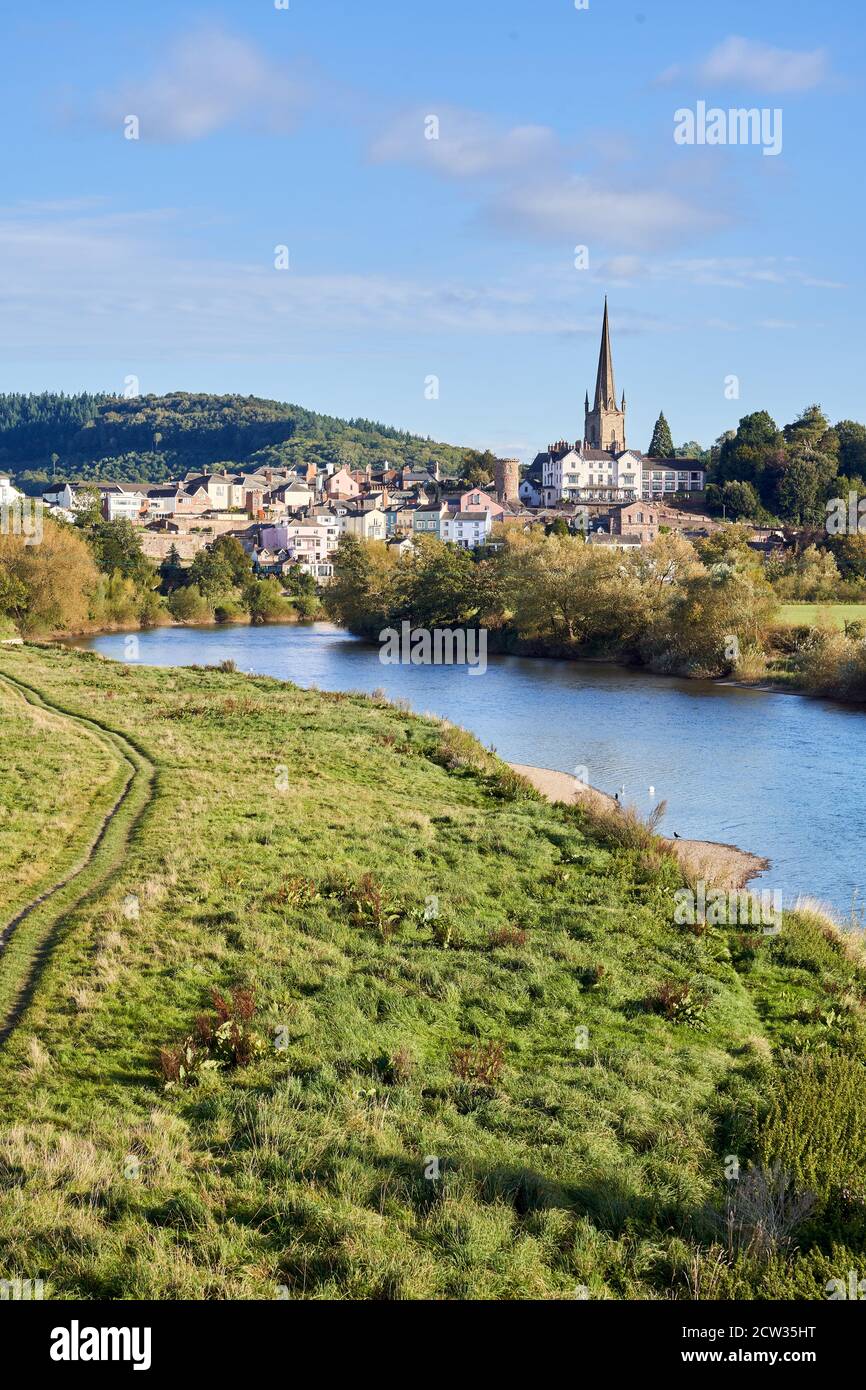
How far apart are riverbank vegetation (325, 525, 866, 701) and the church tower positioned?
272ft

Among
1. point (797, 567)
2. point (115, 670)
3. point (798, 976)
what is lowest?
point (798, 976)

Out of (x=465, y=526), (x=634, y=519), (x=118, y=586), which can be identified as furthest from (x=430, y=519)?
(x=118, y=586)

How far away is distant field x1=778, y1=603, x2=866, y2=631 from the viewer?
188ft

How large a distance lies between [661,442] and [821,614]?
395 feet

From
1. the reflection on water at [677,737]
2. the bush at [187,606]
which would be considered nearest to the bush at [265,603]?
the bush at [187,606]

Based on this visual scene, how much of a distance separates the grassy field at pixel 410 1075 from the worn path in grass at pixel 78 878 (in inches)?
3.4

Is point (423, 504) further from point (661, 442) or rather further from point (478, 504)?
point (661, 442)

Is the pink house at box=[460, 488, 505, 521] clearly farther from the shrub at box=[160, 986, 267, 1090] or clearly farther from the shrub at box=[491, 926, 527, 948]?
the shrub at box=[160, 986, 267, 1090]

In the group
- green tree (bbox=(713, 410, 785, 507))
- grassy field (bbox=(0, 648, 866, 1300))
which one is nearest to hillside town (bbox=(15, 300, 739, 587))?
green tree (bbox=(713, 410, 785, 507))

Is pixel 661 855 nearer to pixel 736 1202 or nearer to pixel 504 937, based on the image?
pixel 504 937
